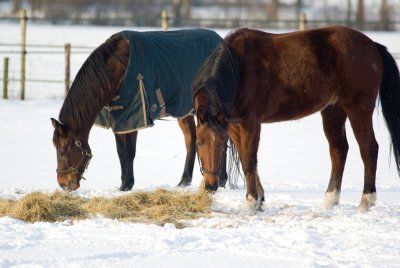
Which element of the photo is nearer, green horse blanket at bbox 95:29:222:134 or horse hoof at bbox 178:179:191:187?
green horse blanket at bbox 95:29:222:134

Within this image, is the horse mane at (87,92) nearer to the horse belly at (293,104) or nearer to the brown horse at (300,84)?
the brown horse at (300,84)

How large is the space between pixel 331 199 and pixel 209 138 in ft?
4.07

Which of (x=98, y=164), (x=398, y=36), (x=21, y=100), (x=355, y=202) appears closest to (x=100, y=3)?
(x=398, y=36)

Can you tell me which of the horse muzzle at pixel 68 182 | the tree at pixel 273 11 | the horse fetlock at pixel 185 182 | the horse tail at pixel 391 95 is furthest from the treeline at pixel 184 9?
the horse tail at pixel 391 95

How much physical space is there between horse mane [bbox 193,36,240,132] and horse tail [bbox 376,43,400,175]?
1.28 m

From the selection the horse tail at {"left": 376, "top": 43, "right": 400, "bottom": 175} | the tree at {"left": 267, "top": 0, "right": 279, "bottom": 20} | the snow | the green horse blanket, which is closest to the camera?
the snow

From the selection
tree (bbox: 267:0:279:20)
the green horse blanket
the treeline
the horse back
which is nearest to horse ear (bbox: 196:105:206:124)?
the horse back

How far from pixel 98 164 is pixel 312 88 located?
3204 mm

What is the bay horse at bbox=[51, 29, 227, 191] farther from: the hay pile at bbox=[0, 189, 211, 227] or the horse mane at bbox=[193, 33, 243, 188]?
the horse mane at bbox=[193, 33, 243, 188]

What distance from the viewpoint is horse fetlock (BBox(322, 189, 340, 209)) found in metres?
6.09

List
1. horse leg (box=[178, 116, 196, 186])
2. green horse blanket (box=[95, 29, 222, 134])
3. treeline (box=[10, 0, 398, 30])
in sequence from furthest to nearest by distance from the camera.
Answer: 1. treeline (box=[10, 0, 398, 30])
2. horse leg (box=[178, 116, 196, 186])
3. green horse blanket (box=[95, 29, 222, 134])

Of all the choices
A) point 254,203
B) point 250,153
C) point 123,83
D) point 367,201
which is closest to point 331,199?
point 367,201

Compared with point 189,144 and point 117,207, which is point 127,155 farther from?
point 117,207

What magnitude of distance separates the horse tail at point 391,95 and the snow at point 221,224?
0.55 m
